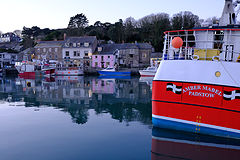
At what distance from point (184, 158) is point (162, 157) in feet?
2.41

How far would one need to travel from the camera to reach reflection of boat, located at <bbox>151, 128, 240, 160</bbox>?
23.2ft

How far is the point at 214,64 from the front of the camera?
7.79 m

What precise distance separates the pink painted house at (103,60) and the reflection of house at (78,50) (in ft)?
5.81

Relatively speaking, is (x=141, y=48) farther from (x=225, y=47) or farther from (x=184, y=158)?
(x=184, y=158)

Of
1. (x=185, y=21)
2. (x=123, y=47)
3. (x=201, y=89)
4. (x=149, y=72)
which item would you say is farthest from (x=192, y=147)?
(x=185, y=21)

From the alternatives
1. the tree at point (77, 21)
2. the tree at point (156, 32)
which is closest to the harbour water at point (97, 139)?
the tree at point (156, 32)

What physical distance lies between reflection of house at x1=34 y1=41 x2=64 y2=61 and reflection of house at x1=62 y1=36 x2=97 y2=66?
84.7 inches

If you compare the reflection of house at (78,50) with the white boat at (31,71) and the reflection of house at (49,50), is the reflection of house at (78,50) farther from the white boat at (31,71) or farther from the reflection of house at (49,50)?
the white boat at (31,71)

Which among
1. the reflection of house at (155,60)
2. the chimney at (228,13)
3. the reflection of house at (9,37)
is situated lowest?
the reflection of house at (155,60)

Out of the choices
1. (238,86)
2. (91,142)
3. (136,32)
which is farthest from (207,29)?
(136,32)

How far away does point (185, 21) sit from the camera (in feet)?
185

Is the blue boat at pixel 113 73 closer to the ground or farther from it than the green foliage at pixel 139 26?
closer to the ground

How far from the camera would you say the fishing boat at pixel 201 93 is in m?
7.59

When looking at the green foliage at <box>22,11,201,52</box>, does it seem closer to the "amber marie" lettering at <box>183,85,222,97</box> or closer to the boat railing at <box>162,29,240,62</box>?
the boat railing at <box>162,29,240,62</box>
